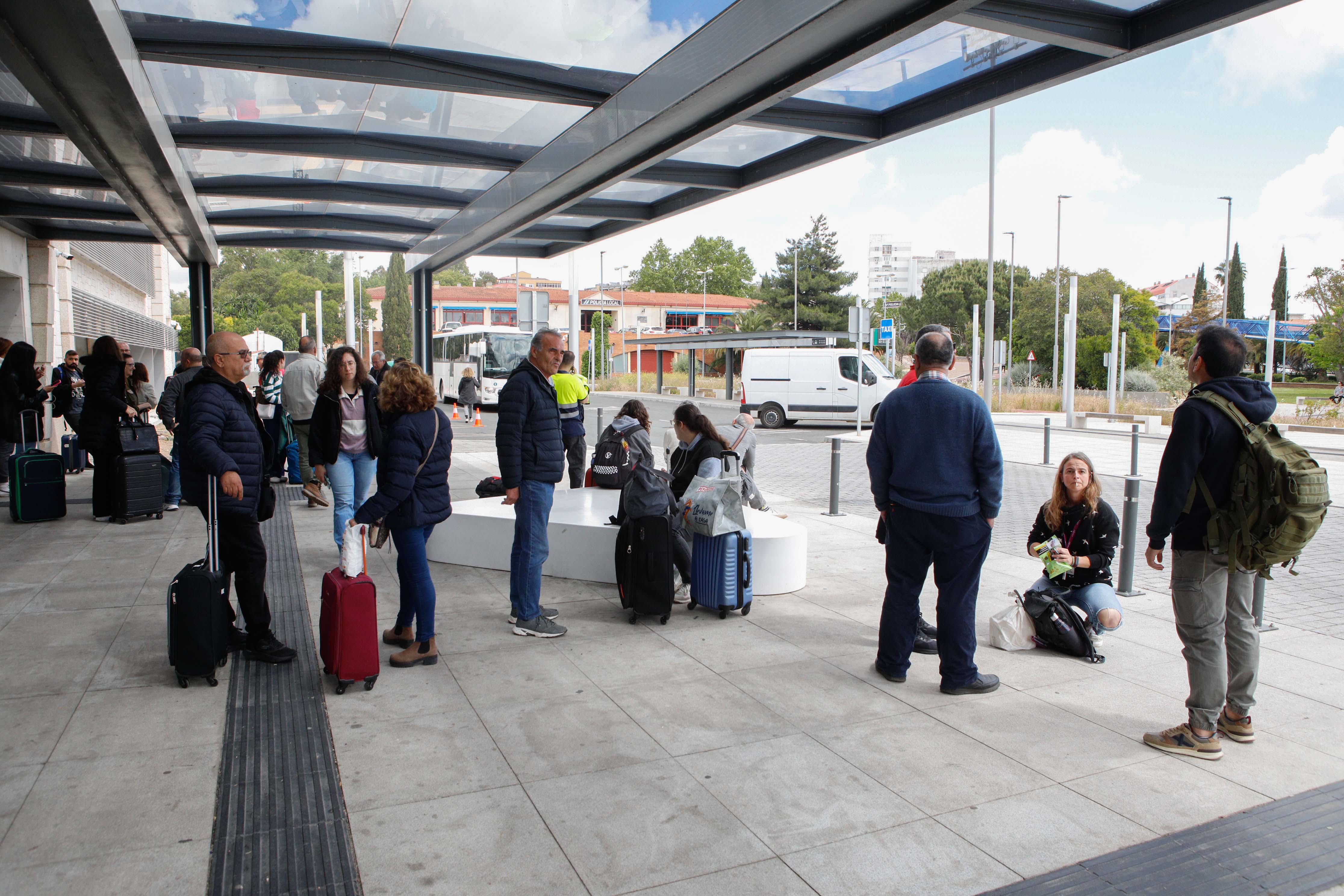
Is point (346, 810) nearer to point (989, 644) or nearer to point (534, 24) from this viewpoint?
point (989, 644)

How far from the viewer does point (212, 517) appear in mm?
4715

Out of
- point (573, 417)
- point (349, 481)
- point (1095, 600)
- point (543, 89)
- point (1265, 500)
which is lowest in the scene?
point (1095, 600)

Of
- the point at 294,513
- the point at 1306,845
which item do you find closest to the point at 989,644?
the point at 1306,845

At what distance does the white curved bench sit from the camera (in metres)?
6.71

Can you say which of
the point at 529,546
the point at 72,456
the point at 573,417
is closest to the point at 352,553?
the point at 529,546

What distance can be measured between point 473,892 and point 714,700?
1.88 meters

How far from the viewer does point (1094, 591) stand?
535cm

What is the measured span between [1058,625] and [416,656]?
3.67 metres

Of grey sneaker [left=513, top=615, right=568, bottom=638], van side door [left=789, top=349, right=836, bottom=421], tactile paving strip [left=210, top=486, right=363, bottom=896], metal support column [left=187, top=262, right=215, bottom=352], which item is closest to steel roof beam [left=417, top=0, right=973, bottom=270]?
grey sneaker [left=513, top=615, right=568, bottom=638]

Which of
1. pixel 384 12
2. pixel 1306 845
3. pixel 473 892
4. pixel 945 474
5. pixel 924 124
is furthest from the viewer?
pixel 924 124

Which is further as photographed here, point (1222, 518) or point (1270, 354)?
point (1270, 354)

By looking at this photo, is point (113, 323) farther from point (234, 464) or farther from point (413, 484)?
point (413, 484)

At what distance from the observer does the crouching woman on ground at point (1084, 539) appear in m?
5.27

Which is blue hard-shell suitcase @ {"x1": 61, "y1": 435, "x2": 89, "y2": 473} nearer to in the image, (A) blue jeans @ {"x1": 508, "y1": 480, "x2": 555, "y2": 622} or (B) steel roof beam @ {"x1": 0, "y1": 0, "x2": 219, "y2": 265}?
(B) steel roof beam @ {"x1": 0, "y1": 0, "x2": 219, "y2": 265}
